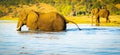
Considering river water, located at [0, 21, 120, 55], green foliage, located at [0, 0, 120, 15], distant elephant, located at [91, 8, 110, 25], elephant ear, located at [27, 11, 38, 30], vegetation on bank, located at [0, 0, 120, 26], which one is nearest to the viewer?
river water, located at [0, 21, 120, 55]

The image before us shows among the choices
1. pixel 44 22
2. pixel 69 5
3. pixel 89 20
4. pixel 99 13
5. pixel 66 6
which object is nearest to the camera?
pixel 44 22

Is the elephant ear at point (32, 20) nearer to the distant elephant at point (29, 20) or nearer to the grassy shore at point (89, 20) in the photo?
the distant elephant at point (29, 20)

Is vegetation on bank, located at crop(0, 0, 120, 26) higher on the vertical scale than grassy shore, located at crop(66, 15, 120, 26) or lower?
higher

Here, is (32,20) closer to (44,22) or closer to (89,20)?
(44,22)

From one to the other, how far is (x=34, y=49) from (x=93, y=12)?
8.86 m

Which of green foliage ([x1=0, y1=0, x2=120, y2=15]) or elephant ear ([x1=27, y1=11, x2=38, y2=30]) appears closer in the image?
elephant ear ([x1=27, y1=11, x2=38, y2=30])

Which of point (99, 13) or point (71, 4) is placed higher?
point (71, 4)

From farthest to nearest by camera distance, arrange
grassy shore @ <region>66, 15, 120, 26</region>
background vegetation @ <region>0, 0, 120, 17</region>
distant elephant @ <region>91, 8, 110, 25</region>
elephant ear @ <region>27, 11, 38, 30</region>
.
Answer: background vegetation @ <region>0, 0, 120, 17</region>, distant elephant @ <region>91, 8, 110, 25</region>, grassy shore @ <region>66, 15, 120, 26</region>, elephant ear @ <region>27, 11, 38, 30</region>

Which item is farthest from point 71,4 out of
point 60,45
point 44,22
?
point 60,45

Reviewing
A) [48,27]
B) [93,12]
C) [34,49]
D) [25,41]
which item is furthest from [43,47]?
[93,12]

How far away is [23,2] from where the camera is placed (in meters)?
17.6

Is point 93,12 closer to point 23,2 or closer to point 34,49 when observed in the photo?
point 23,2

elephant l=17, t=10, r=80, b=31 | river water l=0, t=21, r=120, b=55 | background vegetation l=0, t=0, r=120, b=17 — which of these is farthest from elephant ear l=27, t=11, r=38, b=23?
background vegetation l=0, t=0, r=120, b=17

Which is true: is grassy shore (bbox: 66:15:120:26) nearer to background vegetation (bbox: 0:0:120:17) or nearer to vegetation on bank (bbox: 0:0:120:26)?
vegetation on bank (bbox: 0:0:120:26)
